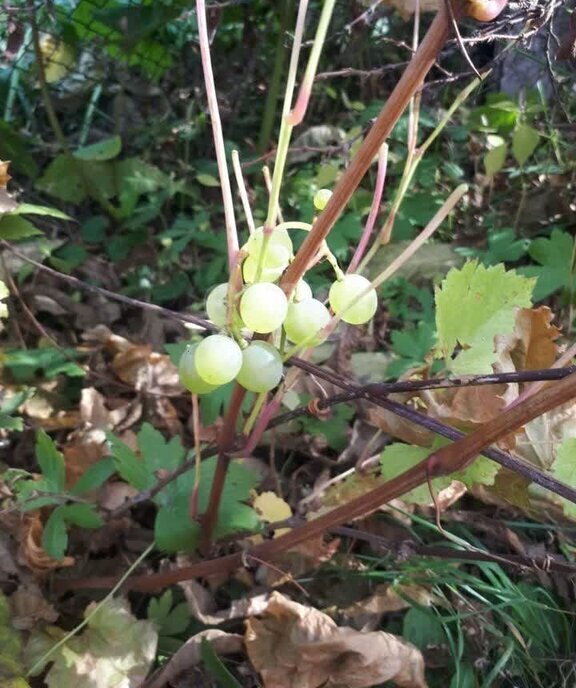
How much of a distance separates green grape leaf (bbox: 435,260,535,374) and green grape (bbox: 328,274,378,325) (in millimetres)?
123

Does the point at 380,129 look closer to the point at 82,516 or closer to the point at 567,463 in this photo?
the point at 567,463

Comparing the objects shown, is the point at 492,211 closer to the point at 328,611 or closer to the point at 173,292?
the point at 173,292

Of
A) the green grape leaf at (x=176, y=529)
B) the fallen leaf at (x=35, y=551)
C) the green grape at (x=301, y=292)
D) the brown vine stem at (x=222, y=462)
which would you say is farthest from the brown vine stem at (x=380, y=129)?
the fallen leaf at (x=35, y=551)

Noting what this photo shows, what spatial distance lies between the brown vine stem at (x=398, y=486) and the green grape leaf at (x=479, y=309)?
0.10 m

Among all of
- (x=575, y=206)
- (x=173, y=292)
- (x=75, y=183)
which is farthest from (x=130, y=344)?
(x=575, y=206)

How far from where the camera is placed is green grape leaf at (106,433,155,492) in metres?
0.89

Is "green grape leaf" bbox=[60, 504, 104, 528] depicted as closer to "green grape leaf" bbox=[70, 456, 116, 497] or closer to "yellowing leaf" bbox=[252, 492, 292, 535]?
"green grape leaf" bbox=[70, 456, 116, 497]

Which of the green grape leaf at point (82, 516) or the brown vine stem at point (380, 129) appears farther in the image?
the green grape leaf at point (82, 516)

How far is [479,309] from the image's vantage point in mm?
707

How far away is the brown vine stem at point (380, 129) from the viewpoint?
478 millimetres

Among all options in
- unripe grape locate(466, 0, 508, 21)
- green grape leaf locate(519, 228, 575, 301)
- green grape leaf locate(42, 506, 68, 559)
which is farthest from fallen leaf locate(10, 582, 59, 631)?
green grape leaf locate(519, 228, 575, 301)

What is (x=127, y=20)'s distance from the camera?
5.54 ft

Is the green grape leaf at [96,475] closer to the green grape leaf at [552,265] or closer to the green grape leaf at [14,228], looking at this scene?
the green grape leaf at [14,228]

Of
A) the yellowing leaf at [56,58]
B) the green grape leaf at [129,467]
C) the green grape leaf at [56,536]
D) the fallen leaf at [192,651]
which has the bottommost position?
the fallen leaf at [192,651]
